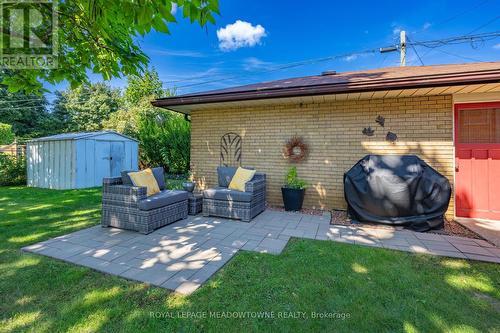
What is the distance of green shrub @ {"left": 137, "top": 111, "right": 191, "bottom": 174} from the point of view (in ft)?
33.2

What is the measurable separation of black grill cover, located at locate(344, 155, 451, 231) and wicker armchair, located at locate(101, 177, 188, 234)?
3622mm

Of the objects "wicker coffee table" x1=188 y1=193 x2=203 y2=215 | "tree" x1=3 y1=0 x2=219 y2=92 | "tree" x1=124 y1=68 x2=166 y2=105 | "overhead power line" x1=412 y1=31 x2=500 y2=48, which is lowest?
"wicker coffee table" x1=188 y1=193 x2=203 y2=215

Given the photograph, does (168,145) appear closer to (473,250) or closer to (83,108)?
(473,250)

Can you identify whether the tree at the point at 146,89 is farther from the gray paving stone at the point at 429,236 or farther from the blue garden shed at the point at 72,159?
the gray paving stone at the point at 429,236

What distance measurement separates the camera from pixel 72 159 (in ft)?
26.8

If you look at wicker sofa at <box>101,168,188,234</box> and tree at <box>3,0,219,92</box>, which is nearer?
tree at <box>3,0,219,92</box>

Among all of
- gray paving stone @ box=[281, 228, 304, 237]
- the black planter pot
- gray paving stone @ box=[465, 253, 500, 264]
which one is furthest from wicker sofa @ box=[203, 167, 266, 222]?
gray paving stone @ box=[465, 253, 500, 264]

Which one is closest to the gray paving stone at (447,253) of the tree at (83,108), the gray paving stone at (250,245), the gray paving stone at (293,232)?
the gray paving stone at (293,232)

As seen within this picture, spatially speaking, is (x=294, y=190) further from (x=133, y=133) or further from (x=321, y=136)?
(x=133, y=133)

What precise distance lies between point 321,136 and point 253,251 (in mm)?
3467

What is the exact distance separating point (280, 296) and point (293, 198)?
3.22 m

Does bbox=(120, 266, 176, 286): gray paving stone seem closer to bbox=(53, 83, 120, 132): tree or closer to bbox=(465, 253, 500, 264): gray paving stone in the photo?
Answer: bbox=(465, 253, 500, 264): gray paving stone

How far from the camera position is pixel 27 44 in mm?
2436

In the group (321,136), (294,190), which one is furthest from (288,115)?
(294,190)
